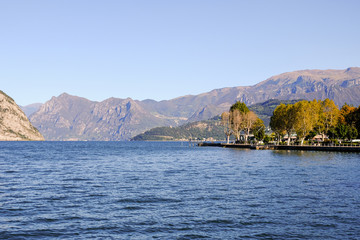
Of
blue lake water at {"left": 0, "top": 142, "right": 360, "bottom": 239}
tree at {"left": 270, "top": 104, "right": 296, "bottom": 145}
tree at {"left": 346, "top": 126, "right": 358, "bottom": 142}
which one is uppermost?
tree at {"left": 270, "top": 104, "right": 296, "bottom": 145}

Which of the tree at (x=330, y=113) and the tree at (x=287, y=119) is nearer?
the tree at (x=287, y=119)

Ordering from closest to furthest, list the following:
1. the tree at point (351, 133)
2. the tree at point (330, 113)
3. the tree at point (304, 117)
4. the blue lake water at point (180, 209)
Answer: the blue lake water at point (180, 209), the tree at point (351, 133), the tree at point (304, 117), the tree at point (330, 113)

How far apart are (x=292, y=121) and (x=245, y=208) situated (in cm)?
15424

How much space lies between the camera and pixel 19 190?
153 ft

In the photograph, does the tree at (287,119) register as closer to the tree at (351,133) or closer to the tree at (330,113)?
the tree at (330,113)

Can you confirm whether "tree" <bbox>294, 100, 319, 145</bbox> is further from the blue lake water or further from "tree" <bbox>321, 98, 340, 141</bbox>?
the blue lake water

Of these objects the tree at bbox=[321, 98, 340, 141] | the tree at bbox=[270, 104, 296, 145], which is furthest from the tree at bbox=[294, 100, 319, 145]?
the tree at bbox=[321, 98, 340, 141]

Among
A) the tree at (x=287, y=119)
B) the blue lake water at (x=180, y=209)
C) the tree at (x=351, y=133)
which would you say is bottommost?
the blue lake water at (x=180, y=209)

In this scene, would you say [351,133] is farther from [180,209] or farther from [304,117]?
[180,209]

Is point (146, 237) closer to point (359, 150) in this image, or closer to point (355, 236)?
point (355, 236)

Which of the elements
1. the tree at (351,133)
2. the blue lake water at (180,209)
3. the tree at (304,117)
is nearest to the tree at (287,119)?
the tree at (304,117)

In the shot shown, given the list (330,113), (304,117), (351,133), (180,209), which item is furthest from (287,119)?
(180,209)

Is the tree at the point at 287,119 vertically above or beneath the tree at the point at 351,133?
above

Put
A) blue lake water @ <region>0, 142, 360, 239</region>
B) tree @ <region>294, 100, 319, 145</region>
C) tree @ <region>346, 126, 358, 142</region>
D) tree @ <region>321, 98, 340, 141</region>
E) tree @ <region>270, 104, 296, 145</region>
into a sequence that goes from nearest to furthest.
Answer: blue lake water @ <region>0, 142, 360, 239</region>, tree @ <region>346, 126, 358, 142</region>, tree @ <region>294, 100, 319, 145</region>, tree @ <region>270, 104, 296, 145</region>, tree @ <region>321, 98, 340, 141</region>
